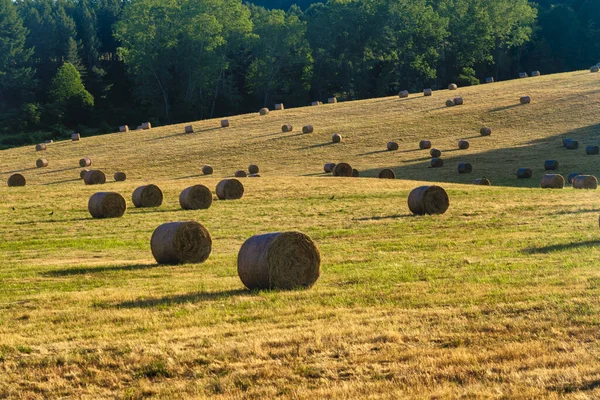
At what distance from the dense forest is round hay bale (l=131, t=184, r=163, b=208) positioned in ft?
252

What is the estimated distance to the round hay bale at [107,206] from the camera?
3328cm

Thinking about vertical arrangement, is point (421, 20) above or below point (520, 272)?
above

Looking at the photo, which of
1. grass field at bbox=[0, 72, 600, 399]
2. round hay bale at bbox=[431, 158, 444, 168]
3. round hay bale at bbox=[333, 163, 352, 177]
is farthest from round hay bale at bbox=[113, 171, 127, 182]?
round hay bale at bbox=[431, 158, 444, 168]

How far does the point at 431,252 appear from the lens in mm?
21266

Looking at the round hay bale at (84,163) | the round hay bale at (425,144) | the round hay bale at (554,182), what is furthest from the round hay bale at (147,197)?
the round hay bale at (425,144)

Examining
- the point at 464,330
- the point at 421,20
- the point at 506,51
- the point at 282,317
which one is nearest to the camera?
the point at 464,330

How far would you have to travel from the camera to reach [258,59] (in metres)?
127

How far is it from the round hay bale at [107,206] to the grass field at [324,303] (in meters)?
0.53

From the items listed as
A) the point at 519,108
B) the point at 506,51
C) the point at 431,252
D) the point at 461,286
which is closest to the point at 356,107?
the point at 519,108

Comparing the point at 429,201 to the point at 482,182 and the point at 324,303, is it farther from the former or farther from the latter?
the point at 324,303

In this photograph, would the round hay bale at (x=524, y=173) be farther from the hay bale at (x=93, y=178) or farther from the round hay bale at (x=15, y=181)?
the round hay bale at (x=15, y=181)

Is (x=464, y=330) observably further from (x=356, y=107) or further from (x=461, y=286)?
(x=356, y=107)

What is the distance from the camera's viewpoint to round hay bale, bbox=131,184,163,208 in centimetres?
3678

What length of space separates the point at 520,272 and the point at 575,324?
485 centimetres
